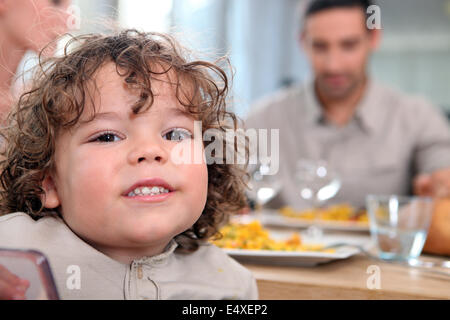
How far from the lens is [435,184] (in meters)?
1.45

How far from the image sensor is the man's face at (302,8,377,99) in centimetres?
209

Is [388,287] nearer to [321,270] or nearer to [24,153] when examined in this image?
[321,270]

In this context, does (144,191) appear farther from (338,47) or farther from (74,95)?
(338,47)

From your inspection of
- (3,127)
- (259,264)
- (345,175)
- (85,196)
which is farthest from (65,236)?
(345,175)

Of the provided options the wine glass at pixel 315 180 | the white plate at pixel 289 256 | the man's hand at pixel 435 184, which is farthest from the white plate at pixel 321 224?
the white plate at pixel 289 256

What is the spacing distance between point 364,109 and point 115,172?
5.66ft

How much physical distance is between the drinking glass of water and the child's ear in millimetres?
599

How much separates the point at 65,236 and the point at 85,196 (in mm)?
56

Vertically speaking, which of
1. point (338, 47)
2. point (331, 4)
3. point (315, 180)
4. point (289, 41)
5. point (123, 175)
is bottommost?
point (315, 180)

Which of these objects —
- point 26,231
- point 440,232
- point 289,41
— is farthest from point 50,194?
point 289,41

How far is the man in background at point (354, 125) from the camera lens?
2.09 m

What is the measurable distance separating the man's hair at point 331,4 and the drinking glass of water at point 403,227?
1.35 meters

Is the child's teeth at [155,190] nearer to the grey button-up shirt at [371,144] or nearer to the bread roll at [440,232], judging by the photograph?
the bread roll at [440,232]

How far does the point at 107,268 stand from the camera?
62 centimetres
